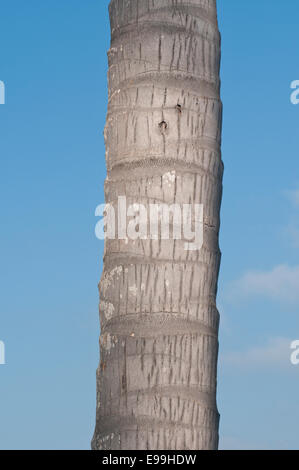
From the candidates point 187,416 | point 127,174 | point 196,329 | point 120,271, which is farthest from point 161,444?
point 127,174

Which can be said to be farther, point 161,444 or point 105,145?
point 105,145

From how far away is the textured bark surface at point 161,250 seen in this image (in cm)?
548

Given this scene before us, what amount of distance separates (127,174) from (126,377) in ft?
4.18

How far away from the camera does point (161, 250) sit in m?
5.60

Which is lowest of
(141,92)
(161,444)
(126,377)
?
(161,444)

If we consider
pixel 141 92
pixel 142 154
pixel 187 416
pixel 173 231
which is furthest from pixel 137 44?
pixel 187 416

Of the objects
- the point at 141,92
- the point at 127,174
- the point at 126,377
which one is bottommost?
the point at 126,377

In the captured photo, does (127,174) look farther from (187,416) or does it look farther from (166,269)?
(187,416)

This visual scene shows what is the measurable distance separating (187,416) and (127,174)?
1553mm

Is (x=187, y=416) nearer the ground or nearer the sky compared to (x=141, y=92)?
nearer the ground

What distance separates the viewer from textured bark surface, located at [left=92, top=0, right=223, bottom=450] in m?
5.48

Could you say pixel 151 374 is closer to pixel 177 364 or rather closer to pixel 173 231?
pixel 177 364

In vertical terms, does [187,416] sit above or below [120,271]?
below

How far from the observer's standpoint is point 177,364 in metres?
5.50
